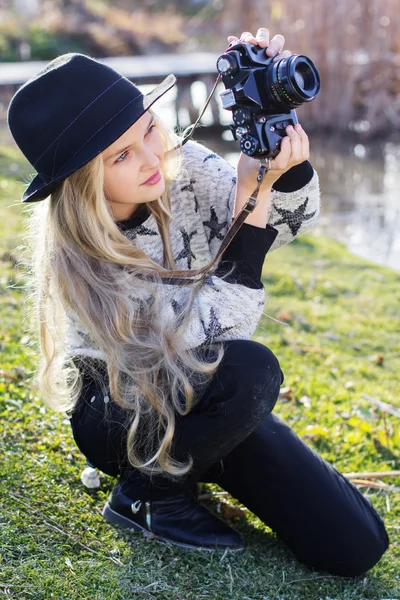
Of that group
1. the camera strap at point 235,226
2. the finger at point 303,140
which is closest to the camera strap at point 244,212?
the camera strap at point 235,226

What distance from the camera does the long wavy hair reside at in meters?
2.08

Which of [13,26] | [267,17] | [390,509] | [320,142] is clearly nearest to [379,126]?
[320,142]

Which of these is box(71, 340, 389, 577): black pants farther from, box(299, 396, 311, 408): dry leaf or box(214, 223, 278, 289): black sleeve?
box(299, 396, 311, 408): dry leaf

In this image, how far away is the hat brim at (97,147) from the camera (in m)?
1.97

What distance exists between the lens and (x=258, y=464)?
2229 mm

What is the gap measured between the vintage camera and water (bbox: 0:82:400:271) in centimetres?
248

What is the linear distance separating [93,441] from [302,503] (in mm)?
629

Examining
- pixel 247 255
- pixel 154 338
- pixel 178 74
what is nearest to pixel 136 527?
pixel 154 338

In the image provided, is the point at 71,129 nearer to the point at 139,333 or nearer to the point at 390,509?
the point at 139,333

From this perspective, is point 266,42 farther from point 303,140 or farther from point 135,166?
point 135,166

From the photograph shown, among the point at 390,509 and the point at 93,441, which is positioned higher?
the point at 93,441

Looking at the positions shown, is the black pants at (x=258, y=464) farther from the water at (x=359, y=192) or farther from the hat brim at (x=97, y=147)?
the water at (x=359, y=192)

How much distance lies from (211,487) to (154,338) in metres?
0.68

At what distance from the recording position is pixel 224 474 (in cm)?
230
